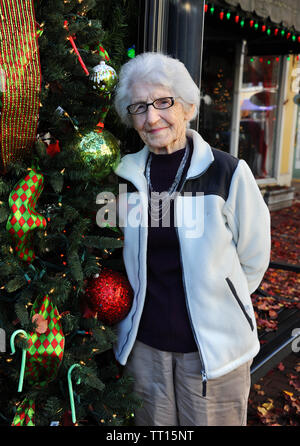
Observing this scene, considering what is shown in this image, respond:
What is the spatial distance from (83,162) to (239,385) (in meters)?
1.17

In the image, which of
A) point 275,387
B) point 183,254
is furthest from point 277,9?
point 183,254

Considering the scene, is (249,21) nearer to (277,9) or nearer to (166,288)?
(277,9)

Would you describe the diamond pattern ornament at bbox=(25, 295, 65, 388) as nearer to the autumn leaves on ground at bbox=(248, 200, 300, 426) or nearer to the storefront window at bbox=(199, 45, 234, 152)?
the autumn leaves on ground at bbox=(248, 200, 300, 426)

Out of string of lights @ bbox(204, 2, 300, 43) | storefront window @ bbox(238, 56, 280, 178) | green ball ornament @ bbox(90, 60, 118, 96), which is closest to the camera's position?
green ball ornament @ bbox(90, 60, 118, 96)

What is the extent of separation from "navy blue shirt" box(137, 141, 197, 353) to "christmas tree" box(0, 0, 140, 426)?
0.42ft

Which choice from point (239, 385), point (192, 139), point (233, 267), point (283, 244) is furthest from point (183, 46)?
point (283, 244)

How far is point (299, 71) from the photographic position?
11.0 metres

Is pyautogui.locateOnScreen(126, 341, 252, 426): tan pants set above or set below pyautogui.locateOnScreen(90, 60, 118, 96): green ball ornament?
below

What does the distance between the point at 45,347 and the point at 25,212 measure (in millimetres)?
495

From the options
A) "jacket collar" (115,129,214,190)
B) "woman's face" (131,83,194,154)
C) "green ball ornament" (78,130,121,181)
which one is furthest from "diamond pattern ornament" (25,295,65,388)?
"woman's face" (131,83,194,154)

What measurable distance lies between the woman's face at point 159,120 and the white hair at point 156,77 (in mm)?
24

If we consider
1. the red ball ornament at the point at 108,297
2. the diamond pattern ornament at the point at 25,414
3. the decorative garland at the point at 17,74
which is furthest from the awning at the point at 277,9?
the diamond pattern ornament at the point at 25,414

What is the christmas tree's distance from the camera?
1.56 meters
